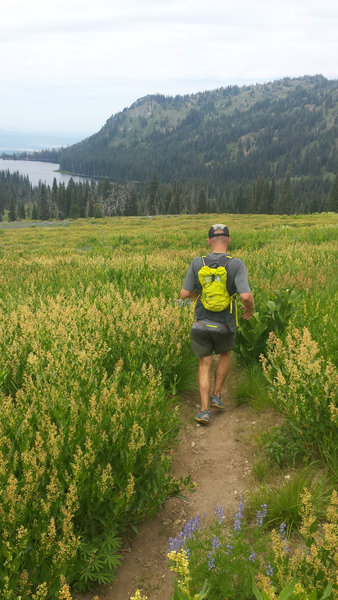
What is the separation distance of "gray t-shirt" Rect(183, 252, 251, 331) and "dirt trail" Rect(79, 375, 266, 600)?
1224 millimetres

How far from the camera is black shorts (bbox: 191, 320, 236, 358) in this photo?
4.94 meters

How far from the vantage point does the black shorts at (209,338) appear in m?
4.94

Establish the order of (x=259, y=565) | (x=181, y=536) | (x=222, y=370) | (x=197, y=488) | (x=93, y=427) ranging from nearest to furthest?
(x=259, y=565) < (x=181, y=536) < (x=93, y=427) < (x=197, y=488) < (x=222, y=370)

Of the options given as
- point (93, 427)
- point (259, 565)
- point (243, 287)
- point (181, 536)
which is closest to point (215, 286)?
point (243, 287)

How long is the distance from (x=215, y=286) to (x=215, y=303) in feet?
0.73

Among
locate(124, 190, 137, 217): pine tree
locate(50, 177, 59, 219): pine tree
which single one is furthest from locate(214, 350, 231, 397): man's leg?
locate(50, 177, 59, 219): pine tree

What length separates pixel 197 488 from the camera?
3600 millimetres

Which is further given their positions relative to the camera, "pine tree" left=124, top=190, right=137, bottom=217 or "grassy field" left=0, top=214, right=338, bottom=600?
"pine tree" left=124, top=190, right=137, bottom=217

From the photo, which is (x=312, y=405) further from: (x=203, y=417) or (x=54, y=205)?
(x=54, y=205)

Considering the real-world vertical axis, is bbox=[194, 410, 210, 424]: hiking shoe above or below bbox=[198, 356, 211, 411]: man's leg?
below

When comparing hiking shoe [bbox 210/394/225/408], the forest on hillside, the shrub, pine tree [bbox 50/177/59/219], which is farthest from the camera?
pine tree [bbox 50/177/59/219]

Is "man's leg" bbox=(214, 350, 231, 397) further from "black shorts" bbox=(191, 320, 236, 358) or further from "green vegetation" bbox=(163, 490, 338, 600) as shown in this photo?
"green vegetation" bbox=(163, 490, 338, 600)

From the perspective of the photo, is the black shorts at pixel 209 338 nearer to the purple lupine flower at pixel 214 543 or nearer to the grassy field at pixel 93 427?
the grassy field at pixel 93 427

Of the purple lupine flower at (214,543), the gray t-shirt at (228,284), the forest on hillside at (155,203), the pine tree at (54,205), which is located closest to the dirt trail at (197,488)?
the purple lupine flower at (214,543)
